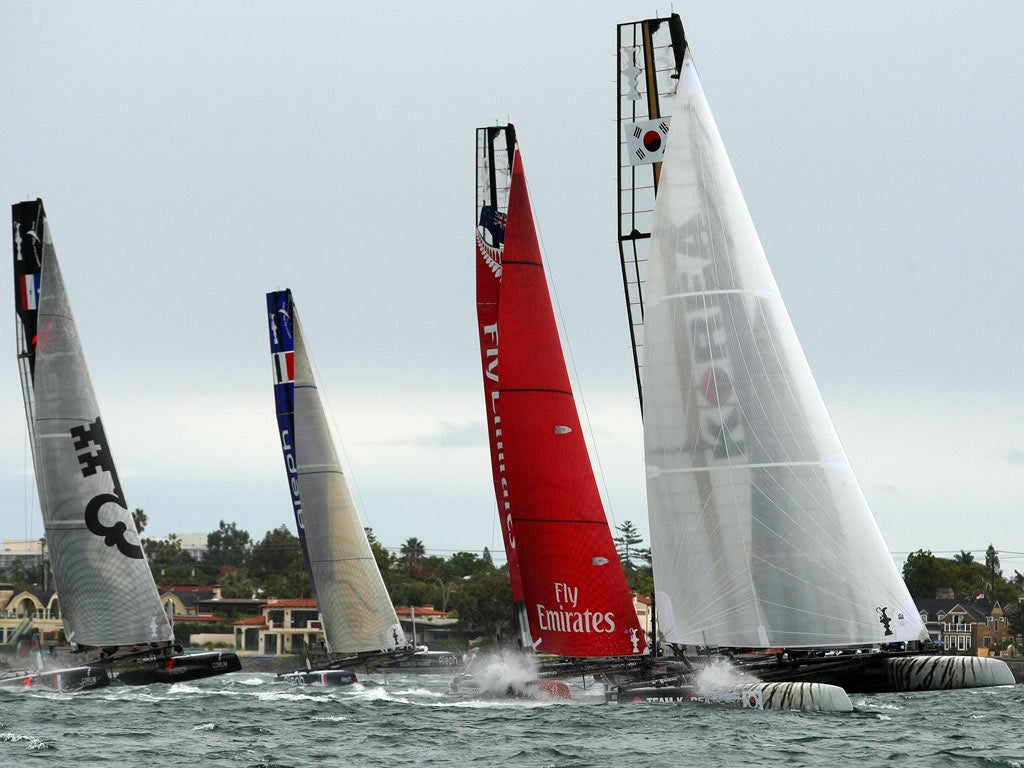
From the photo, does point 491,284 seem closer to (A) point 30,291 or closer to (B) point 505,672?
(B) point 505,672

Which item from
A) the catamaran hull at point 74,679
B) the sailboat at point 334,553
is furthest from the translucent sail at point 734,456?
the sailboat at point 334,553

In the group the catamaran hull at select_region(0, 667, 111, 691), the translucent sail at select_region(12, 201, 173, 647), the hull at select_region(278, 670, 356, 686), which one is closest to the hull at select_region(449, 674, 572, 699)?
the hull at select_region(278, 670, 356, 686)

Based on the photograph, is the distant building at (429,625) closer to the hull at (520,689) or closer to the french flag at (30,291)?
the french flag at (30,291)

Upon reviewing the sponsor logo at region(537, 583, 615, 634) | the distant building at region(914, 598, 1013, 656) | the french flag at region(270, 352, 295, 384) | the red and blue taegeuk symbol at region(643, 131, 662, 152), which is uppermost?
the red and blue taegeuk symbol at region(643, 131, 662, 152)

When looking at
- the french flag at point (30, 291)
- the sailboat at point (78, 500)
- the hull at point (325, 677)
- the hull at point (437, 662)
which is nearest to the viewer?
the sailboat at point (78, 500)

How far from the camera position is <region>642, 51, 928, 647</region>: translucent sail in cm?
2577

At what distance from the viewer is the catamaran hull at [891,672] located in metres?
24.5

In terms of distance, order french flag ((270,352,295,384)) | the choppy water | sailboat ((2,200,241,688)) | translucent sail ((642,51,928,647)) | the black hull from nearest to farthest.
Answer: the choppy water, translucent sail ((642,51,928,647)), the black hull, sailboat ((2,200,241,688)), french flag ((270,352,295,384))

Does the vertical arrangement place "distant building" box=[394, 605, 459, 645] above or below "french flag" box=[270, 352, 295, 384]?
below

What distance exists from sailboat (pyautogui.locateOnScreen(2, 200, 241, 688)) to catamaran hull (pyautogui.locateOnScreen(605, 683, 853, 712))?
16.3 metres

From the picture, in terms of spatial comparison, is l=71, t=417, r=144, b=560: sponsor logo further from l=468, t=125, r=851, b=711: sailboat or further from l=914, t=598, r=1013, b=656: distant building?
l=914, t=598, r=1013, b=656: distant building

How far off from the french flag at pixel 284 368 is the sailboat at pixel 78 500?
27.6 feet

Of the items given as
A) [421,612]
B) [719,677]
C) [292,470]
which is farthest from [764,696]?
[421,612]

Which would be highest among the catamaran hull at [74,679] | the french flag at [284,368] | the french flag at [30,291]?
the french flag at [30,291]
